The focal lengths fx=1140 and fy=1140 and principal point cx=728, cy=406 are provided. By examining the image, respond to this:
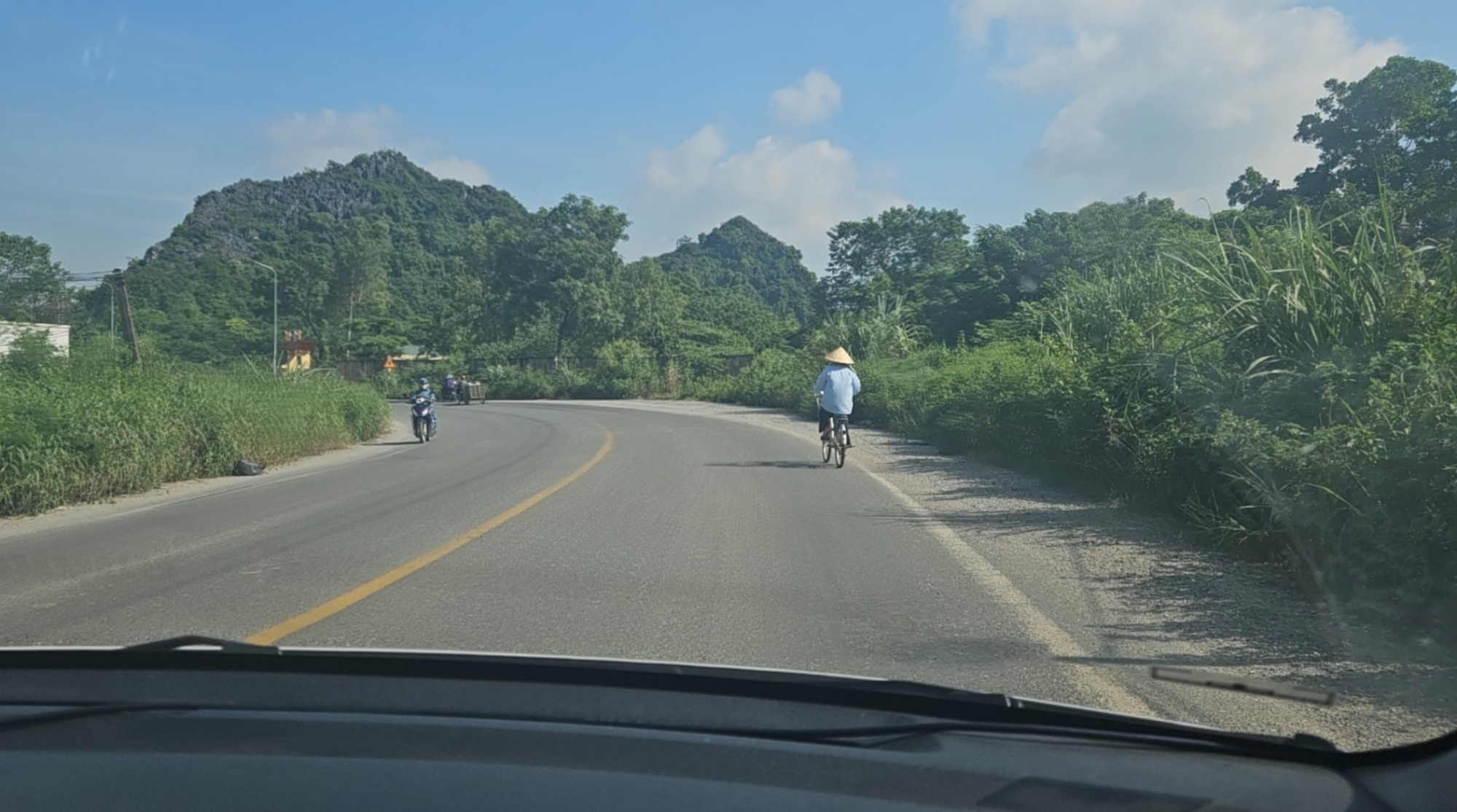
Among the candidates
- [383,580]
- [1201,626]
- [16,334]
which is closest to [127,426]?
[16,334]

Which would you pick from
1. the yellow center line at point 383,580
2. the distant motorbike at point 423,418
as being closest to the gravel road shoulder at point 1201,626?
the yellow center line at point 383,580

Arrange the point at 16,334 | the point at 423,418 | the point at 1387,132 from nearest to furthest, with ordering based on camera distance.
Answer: the point at 16,334, the point at 423,418, the point at 1387,132

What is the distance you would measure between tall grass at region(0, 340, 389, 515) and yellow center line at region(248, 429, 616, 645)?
5785 millimetres

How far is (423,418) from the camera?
2622cm

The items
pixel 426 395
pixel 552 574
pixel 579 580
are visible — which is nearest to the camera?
pixel 579 580

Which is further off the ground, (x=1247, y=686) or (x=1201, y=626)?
(x=1247, y=686)

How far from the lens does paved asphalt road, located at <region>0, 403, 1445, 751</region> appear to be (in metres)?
5.83

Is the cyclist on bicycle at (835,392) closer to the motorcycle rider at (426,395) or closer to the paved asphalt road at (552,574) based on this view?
the paved asphalt road at (552,574)

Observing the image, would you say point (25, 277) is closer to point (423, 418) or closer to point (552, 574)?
point (423, 418)

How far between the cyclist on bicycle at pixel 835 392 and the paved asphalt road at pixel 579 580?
255 centimetres

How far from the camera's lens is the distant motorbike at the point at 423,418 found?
1030 inches

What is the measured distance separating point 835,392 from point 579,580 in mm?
10142

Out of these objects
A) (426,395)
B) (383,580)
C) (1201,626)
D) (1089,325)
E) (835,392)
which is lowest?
(383,580)

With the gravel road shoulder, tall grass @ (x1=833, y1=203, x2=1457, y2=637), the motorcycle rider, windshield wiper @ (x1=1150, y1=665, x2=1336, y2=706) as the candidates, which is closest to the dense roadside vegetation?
tall grass @ (x1=833, y1=203, x2=1457, y2=637)
